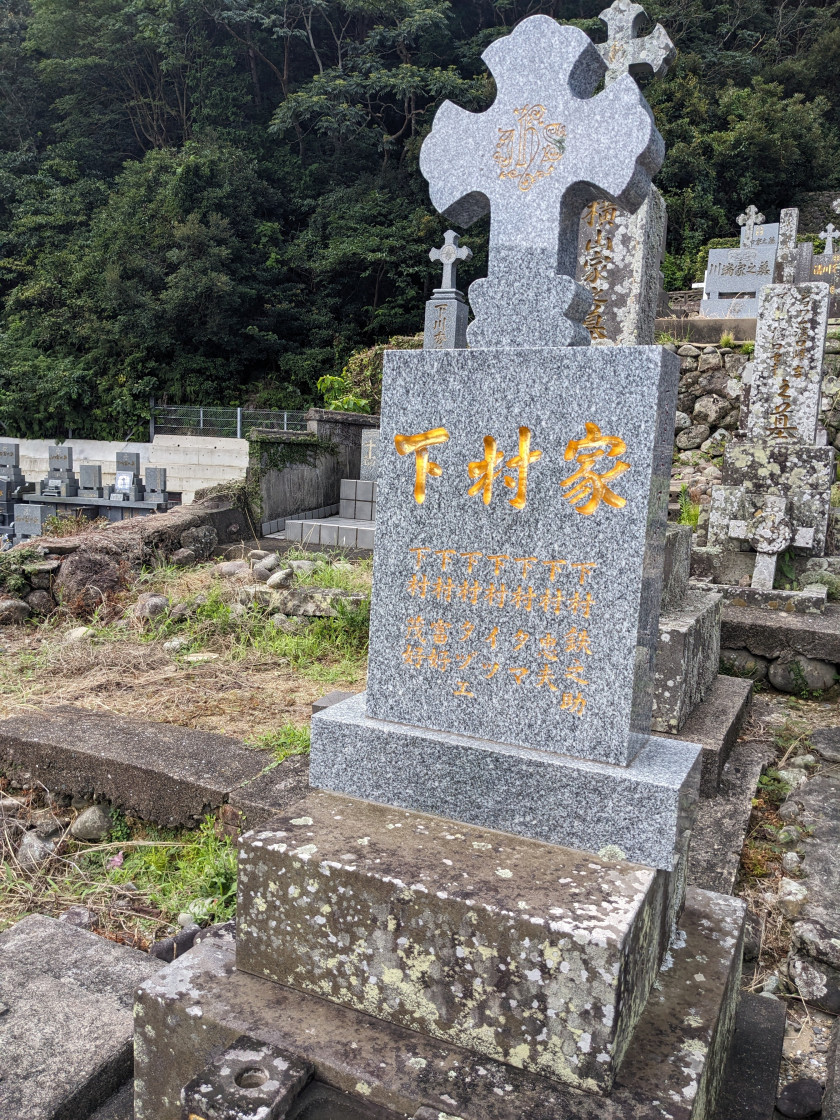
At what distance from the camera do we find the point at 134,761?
3.15 m

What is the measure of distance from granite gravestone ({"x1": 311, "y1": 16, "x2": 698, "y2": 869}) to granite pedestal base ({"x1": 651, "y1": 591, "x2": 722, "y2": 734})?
4.70 feet

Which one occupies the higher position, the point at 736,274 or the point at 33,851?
the point at 736,274

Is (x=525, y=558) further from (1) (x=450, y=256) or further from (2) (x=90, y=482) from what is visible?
(2) (x=90, y=482)

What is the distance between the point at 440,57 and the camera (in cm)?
2242

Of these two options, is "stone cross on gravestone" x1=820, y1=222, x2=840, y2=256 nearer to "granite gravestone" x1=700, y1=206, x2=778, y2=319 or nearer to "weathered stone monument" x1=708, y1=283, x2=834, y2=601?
"granite gravestone" x1=700, y1=206, x2=778, y2=319

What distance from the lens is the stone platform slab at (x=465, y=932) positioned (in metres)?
1.41

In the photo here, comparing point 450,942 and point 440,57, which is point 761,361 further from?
point 440,57

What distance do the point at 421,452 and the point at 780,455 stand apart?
15.7 feet

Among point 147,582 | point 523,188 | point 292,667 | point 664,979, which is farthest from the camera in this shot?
point 147,582

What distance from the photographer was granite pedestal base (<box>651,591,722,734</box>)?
333 centimetres

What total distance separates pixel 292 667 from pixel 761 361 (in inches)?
167

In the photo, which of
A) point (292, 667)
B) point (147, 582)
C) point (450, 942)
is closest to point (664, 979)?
point (450, 942)

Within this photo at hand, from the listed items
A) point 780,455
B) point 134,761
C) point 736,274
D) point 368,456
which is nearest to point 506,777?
point 134,761

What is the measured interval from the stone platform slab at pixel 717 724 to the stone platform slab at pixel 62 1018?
7.10 ft
